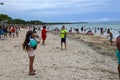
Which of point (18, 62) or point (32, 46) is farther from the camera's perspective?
point (18, 62)

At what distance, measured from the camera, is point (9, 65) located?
42.3ft

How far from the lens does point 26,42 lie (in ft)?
33.5

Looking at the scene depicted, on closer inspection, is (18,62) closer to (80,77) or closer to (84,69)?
(84,69)

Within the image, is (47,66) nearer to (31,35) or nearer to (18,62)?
(18,62)

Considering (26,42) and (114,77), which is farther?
(114,77)

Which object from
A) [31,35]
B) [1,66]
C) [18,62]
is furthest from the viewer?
[18,62]

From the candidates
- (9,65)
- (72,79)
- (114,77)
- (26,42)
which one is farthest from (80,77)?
(9,65)

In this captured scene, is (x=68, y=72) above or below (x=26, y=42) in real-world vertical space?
below

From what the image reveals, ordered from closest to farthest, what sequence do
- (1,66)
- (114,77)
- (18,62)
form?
(114,77), (1,66), (18,62)

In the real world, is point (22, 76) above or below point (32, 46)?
below

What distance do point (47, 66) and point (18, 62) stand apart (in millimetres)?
1693

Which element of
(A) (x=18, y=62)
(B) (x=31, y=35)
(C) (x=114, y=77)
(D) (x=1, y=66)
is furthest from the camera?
(A) (x=18, y=62)

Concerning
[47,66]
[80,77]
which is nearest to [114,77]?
[80,77]

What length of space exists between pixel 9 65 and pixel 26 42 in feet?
9.90
